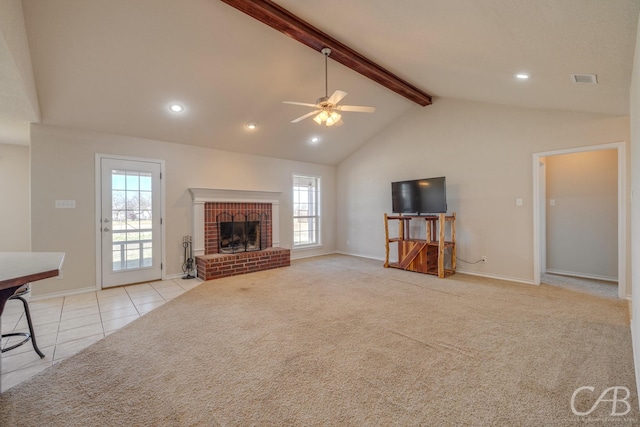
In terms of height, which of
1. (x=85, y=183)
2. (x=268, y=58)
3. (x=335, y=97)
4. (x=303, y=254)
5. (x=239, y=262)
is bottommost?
(x=303, y=254)

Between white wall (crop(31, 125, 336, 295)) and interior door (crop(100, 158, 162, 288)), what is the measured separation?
14cm

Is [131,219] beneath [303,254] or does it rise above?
above

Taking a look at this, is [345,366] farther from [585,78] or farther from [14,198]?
[14,198]

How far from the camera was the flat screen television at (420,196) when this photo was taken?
5059 mm

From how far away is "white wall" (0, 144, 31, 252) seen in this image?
4871mm

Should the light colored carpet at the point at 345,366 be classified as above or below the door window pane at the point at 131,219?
below

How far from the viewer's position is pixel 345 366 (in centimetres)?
217

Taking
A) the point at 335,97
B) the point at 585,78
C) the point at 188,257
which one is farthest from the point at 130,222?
the point at 585,78

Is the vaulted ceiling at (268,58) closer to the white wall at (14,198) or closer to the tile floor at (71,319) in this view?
the white wall at (14,198)

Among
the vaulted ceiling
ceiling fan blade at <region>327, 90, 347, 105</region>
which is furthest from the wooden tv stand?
ceiling fan blade at <region>327, 90, 347, 105</region>

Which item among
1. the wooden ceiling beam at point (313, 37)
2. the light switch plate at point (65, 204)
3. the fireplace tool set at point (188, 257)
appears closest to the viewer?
the wooden ceiling beam at point (313, 37)

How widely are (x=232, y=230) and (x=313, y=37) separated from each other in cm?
371

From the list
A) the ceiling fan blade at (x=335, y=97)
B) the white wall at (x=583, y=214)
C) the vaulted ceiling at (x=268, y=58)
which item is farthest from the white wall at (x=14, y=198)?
the white wall at (x=583, y=214)

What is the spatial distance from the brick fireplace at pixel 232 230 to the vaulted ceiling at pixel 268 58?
1.19 meters
